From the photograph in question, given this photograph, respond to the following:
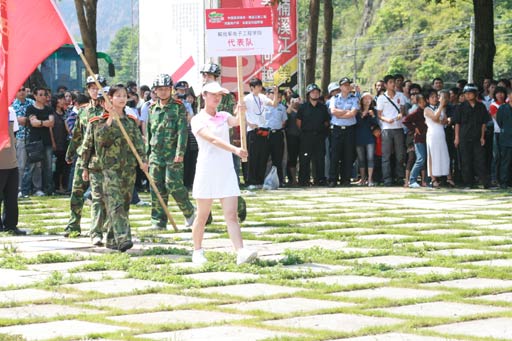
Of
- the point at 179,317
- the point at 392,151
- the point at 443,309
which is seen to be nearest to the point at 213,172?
the point at 179,317

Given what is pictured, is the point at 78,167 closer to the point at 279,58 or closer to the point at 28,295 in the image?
Result: the point at 28,295

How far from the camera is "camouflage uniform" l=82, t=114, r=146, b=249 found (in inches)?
513

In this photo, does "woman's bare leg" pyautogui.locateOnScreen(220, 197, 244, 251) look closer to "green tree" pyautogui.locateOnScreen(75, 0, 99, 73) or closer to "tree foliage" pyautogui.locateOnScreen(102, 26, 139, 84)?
"green tree" pyautogui.locateOnScreen(75, 0, 99, 73)

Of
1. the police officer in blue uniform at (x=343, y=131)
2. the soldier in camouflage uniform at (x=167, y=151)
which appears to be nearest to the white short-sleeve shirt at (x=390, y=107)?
the police officer in blue uniform at (x=343, y=131)

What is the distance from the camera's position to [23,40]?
500 inches

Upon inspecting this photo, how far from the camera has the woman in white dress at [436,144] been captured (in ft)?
74.0

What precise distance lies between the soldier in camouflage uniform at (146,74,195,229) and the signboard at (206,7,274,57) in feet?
6.33

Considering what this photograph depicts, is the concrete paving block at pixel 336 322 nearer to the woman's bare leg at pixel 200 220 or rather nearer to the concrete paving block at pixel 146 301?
the concrete paving block at pixel 146 301

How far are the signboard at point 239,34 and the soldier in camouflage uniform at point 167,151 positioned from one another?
6.33ft

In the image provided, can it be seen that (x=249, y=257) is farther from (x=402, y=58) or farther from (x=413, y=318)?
(x=402, y=58)

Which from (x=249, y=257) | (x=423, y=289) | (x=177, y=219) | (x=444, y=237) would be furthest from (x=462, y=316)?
(x=177, y=219)

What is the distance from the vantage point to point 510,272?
35.4 feet

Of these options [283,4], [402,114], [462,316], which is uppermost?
[283,4]

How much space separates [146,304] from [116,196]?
377 cm
